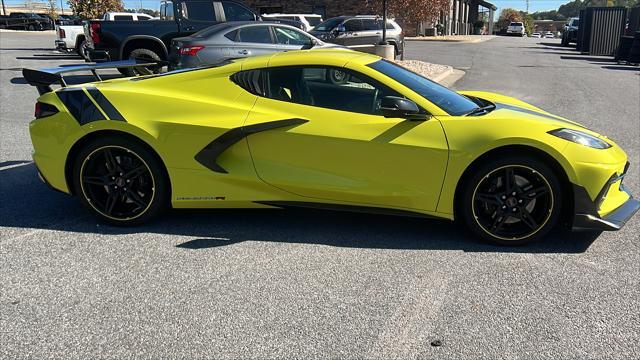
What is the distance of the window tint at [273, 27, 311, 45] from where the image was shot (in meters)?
11.5

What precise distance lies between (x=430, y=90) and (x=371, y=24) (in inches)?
694

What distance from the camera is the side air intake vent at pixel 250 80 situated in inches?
165

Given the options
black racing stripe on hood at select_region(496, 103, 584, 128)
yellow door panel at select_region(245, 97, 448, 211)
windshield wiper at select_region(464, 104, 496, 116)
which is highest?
windshield wiper at select_region(464, 104, 496, 116)

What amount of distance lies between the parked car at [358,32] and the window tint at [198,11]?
21.4 feet

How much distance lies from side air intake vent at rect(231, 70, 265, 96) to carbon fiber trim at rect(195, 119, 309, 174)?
325mm

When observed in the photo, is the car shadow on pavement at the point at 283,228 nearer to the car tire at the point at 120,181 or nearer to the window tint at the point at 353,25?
the car tire at the point at 120,181

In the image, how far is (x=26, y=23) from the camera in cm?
4316

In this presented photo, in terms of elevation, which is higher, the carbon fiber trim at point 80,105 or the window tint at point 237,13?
the window tint at point 237,13

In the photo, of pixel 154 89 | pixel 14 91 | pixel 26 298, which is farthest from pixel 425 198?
pixel 14 91

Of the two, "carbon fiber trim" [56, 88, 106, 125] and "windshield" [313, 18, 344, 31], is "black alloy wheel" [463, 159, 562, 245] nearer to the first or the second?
"carbon fiber trim" [56, 88, 106, 125]

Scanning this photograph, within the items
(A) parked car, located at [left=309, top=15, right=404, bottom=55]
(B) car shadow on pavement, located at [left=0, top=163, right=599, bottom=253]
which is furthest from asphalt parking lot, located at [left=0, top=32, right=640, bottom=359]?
(A) parked car, located at [left=309, top=15, right=404, bottom=55]

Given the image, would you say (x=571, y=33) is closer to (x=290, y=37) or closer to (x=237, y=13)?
(x=237, y=13)

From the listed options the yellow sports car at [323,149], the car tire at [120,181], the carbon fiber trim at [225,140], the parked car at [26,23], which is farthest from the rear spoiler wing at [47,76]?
the parked car at [26,23]

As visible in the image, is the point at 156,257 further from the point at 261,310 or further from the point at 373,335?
the point at 373,335
